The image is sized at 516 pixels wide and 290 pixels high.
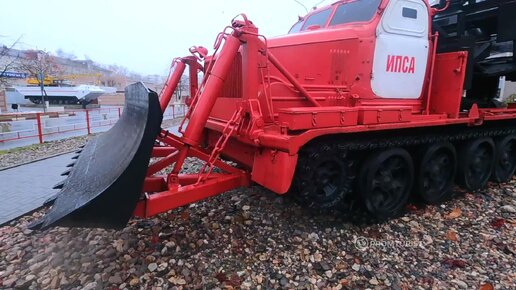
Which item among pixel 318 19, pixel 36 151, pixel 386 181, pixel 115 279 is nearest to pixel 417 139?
pixel 386 181

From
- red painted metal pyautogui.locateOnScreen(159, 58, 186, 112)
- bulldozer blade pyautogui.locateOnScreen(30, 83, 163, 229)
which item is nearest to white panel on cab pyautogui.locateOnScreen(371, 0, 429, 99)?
red painted metal pyautogui.locateOnScreen(159, 58, 186, 112)

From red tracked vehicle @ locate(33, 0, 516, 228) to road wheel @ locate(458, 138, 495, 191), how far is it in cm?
2

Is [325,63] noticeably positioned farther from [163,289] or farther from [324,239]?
[163,289]

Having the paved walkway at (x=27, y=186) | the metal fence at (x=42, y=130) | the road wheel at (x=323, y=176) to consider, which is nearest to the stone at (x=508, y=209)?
the road wheel at (x=323, y=176)

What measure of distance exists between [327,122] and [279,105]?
2.27 ft

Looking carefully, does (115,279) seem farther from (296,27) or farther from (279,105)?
(296,27)

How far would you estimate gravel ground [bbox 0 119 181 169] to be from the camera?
8.00m

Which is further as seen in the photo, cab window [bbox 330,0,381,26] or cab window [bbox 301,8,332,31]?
cab window [bbox 301,8,332,31]

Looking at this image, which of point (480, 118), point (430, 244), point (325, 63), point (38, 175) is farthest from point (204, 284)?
point (38, 175)

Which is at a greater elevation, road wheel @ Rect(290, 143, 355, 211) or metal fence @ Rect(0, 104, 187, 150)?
road wheel @ Rect(290, 143, 355, 211)

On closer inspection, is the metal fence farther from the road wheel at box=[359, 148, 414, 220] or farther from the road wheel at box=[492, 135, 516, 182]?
the road wheel at box=[492, 135, 516, 182]

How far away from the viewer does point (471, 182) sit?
5.29m

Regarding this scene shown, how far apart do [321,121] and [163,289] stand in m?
2.03

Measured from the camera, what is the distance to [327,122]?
336cm
